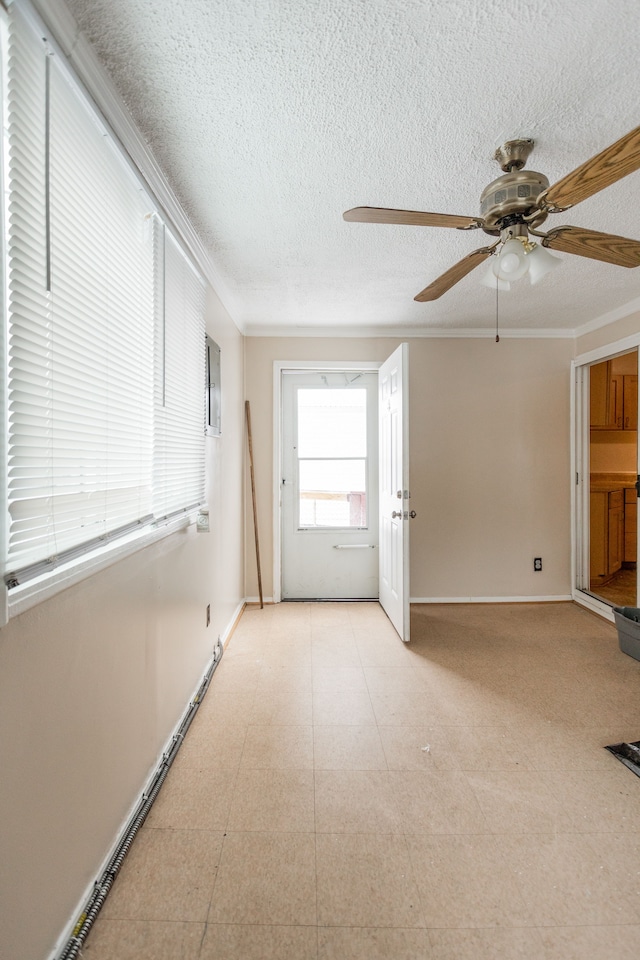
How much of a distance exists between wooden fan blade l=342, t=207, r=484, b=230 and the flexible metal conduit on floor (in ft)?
6.76

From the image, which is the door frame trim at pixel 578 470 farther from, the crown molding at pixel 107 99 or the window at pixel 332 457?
the crown molding at pixel 107 99

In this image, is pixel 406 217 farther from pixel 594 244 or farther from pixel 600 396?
pixel 600 396

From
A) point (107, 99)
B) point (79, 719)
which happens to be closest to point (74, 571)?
point (79, 719)

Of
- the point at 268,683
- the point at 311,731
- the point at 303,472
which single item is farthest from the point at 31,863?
the point at 303,472

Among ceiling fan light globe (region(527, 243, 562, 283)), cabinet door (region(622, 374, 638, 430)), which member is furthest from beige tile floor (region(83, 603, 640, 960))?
cabinet door (region(622, 374, 638, 430))

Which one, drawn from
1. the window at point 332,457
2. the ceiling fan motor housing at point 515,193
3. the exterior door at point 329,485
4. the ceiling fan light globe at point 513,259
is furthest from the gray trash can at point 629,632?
the ceiling fan motor housing at point 515,193

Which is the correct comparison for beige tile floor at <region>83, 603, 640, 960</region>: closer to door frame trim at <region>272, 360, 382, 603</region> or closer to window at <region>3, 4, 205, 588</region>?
window at <region>3, 4, 205, 588</region>

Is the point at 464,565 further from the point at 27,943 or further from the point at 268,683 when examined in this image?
the point at 27,943

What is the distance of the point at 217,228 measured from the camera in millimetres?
2137

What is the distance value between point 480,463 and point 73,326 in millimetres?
3386

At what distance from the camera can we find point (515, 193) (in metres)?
1.43

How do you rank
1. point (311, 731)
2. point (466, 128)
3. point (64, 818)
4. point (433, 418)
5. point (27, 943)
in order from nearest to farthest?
point (27, 943)
point (64, 818)
point (466, 128)
point (311, 731)
point (433, 418)

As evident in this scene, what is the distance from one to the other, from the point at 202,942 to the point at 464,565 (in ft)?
10.4

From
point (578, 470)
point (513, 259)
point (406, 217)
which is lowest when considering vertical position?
point (578, 470)
